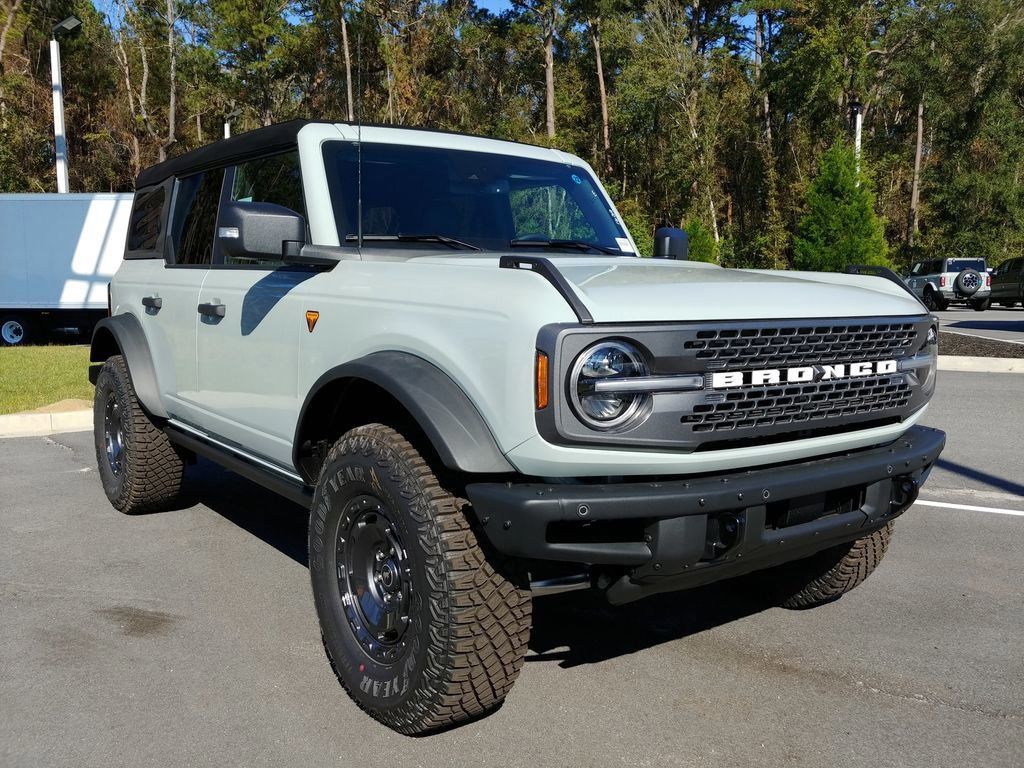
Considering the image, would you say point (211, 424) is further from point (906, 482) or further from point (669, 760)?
point (906, 482)

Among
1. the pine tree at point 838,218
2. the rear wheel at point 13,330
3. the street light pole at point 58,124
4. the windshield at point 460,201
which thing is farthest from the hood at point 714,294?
the street light pole at point 58,124

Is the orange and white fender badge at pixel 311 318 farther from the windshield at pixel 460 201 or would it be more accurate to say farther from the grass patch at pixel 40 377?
the grass patch at pixel 40 377

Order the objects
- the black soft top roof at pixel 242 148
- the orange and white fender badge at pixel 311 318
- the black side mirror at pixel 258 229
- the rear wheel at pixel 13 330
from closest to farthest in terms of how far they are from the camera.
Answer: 1. the black side mirror at pixel 258 229
2. the orange and white fender badge at pixel 311 318
3. the black soft top roof at pixel 242 148
4. the rear wheel at pixel 13 330

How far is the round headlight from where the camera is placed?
252 cm

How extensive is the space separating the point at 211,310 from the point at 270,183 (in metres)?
0.64

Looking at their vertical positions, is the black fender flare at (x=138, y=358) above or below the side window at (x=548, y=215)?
below

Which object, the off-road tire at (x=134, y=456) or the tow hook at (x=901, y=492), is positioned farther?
the off-road tire at (x=134, y=456)

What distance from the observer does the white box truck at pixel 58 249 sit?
18234 mm

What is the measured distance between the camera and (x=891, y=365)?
3.17 metres

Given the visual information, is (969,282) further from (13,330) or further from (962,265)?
(13,330)

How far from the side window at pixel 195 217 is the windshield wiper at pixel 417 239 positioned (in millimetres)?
1217

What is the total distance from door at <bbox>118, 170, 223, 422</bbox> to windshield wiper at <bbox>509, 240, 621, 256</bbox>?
1.58 m

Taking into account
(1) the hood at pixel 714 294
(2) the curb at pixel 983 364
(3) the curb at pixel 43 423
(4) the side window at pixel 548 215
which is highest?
(4) the side window at pixel 548 215

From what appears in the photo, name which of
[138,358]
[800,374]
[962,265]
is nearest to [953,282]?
[962,265]
